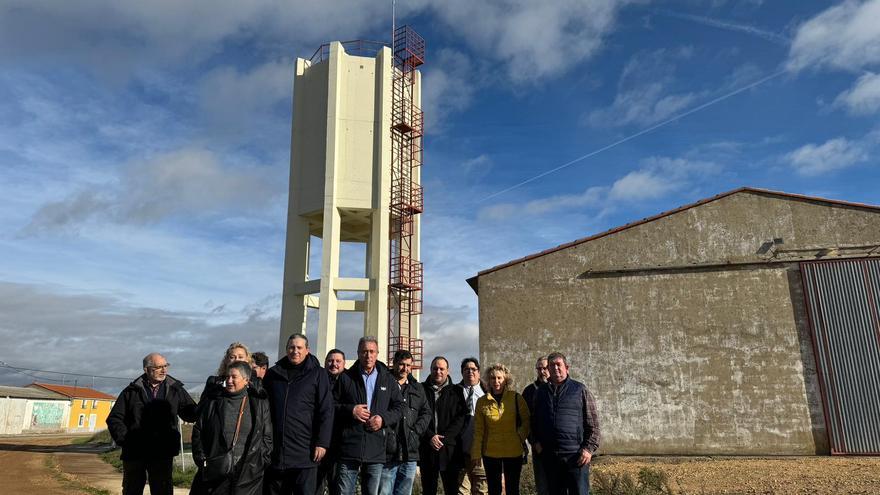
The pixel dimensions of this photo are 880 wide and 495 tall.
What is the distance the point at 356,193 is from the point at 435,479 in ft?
44.2

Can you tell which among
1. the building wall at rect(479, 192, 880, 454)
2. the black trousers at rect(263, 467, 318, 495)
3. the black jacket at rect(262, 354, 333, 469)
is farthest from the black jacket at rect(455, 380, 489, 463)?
the building wall at rect(479, 192, 880, 454)

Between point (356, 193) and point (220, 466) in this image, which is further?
point (356, 193)

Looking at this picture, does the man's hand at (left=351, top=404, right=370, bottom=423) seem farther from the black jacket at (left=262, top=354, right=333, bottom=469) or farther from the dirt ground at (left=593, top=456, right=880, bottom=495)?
the dirt ground at (left=593, top=456, right=880, bottom=495)

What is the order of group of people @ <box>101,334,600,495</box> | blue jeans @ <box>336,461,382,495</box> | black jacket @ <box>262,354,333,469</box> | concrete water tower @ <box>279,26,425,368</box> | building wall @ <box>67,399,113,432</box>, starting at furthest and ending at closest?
building wall @ <box>67,399,113,432</box>, concrete water tower @ <box>279,26,425,368</box>, blue jeans @ <box>336,461,382,495</box>, black jacket @ <box>262,354,333,469</box>, group of people @ <box>101,334,600,495</box>

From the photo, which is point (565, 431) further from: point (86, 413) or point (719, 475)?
point (86, 413)

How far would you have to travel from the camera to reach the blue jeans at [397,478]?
222 inches

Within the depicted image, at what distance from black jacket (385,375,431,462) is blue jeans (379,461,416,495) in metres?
0.08

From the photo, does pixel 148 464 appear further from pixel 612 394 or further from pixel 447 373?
pixel 612 394

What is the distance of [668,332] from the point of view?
1530 cm

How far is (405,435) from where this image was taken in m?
5.75

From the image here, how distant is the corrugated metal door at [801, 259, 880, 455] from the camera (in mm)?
13867

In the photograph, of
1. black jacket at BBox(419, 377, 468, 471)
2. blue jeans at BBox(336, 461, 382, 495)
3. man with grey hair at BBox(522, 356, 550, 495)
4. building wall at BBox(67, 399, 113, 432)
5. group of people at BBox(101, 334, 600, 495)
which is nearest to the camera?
group of people at BBox(101, 334, 600, 495)

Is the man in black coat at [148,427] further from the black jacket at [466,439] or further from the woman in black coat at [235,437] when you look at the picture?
the black jacket at [466,439]

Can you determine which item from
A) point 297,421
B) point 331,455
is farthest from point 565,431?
point 297,421
